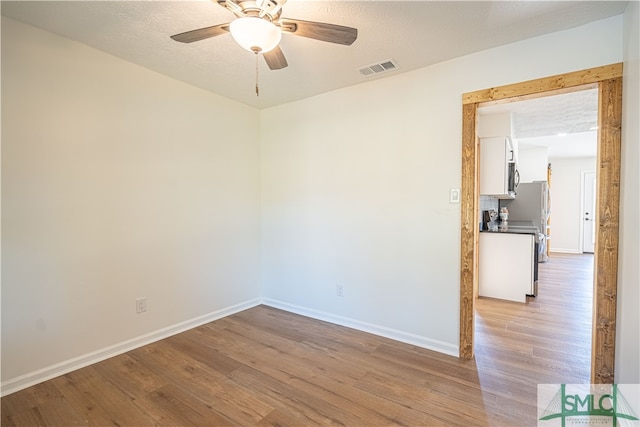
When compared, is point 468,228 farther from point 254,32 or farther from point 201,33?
point 201,33

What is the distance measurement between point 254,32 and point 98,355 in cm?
270

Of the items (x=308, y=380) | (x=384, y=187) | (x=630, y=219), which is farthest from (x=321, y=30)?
(x=308, y=380)

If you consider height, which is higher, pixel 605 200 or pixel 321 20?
pixel 321 20

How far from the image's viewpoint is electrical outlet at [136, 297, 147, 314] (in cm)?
275

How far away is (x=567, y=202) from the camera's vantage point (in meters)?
8.04

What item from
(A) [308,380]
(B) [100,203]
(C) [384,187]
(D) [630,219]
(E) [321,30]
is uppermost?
(E) [321,30]

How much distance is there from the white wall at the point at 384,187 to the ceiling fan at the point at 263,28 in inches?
50.8

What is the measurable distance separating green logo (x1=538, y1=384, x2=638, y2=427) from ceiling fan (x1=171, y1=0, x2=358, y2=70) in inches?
98.8

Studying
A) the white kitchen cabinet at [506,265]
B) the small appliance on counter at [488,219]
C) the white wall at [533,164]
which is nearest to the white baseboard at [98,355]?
the white kitchen cabinet at [506,265]

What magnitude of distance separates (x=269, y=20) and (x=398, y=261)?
2183 millimetres

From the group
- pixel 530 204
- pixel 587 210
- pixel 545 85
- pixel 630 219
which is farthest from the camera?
pixel 587 210

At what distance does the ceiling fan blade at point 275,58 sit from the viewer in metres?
1.88

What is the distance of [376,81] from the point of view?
2.96 m

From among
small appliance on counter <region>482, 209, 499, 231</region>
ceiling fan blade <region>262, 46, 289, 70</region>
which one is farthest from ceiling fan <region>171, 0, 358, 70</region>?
small appliance on counter <region>482, 209, 499, 231</region>
